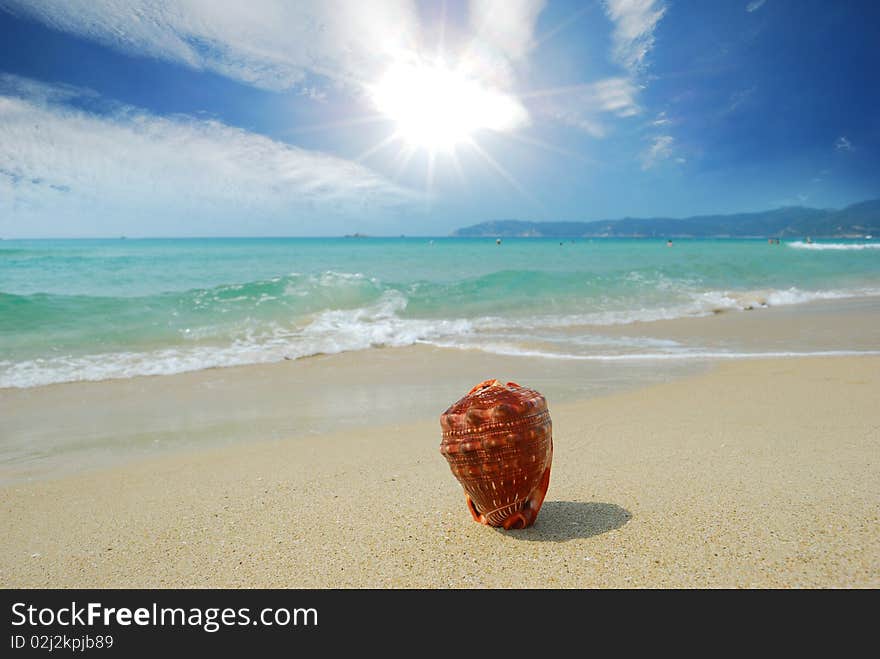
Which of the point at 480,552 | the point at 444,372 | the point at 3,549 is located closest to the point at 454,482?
the point at 480,552

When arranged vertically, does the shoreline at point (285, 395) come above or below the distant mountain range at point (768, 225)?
below

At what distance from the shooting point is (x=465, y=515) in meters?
3.09

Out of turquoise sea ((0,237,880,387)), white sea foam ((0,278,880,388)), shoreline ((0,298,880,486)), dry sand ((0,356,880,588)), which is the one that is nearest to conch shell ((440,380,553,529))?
dry sand ((0,356,880,588))

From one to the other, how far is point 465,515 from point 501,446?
82cm

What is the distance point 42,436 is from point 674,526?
589 cm

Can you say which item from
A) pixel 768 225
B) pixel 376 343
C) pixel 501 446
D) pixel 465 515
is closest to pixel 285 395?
pixel 376 343

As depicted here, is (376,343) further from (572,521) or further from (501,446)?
(501,446)

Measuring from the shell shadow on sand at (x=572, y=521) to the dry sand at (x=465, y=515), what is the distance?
0.04 feet

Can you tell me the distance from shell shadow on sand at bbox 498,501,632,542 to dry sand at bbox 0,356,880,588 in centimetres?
1

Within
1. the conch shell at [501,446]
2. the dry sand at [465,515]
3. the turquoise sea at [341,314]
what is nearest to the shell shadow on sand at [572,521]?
the dry sand at [465,515]

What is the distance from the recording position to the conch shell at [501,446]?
2.47m

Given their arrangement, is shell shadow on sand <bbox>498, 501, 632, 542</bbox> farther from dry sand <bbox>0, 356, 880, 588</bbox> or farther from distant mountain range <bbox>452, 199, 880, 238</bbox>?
distant mountain range <bbox>452, 199, 880, 238</bbox>

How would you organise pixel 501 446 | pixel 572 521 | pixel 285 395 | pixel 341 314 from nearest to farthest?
pixel 501 446 < pixel 572 521 < pixel 285 395 < pixel 341 314

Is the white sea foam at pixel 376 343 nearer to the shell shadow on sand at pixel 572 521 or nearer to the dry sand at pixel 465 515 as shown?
the dry sand at pixel 465 515
